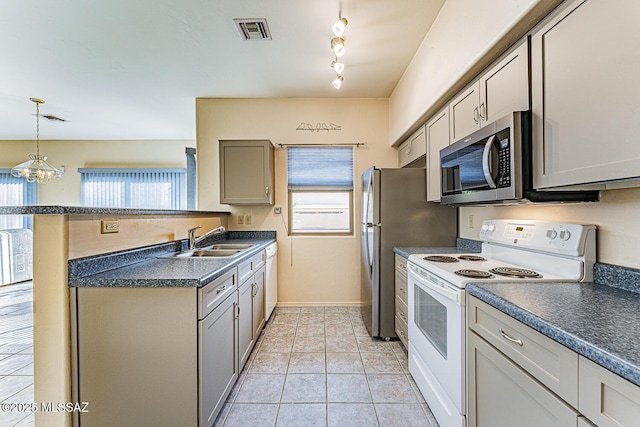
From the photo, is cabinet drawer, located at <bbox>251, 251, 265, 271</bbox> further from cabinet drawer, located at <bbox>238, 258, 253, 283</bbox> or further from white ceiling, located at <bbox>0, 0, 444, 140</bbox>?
white ceiling, located at <bbox>0, 0, 444, 140</bbox>

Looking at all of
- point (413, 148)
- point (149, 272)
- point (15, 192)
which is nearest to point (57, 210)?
point (149, 272)

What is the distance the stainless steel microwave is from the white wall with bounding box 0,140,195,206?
5084mm

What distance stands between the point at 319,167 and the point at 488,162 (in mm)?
2354

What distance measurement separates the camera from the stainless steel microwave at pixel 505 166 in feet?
4.05

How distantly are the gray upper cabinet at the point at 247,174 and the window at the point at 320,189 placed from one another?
460 millimetres

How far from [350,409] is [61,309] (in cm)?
165

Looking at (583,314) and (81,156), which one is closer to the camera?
(583,314)

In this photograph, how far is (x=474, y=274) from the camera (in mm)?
1379

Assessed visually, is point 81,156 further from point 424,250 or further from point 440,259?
point 440,259

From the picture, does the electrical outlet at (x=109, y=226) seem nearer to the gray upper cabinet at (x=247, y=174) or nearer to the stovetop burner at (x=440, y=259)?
the gray upper cabinet at (x=247, y=174)

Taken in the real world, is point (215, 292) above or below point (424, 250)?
below

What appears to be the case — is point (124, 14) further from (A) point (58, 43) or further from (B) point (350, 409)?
(B) point (350, 409)

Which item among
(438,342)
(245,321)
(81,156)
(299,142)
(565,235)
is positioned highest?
(81,156)

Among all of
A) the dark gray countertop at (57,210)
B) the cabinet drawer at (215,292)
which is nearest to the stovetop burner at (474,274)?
the cabinet drawer at (215,292)
